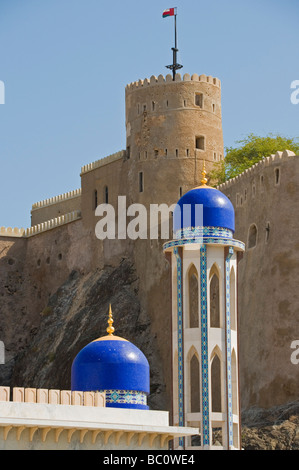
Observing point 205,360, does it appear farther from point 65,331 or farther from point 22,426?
point 65,331

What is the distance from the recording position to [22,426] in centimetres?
3553

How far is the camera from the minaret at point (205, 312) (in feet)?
140

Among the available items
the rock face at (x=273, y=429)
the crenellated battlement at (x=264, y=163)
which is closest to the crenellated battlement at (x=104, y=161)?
the crenellated battlement at (x=264, y=163)

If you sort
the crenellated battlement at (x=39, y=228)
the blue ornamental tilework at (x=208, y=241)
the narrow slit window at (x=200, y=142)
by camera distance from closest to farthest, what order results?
the blue ornamental tilework at (x=208, y=241) < the narrow slit window at (x=200, y=142) < the crenellated battlement at (x=39, y=228)

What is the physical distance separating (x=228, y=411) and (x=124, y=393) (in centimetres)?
436

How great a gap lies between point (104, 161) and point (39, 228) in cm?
874

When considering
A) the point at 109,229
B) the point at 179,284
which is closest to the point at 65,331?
the point at 109,229

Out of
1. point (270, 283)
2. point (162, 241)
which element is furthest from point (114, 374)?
point (162, 241)

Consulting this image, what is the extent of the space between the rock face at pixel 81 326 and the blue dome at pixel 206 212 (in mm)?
19184

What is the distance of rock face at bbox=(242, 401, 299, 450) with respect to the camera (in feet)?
170

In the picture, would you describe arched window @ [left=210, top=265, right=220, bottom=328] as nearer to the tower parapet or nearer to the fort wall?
the fort wall

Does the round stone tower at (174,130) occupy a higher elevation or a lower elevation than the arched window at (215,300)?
higher

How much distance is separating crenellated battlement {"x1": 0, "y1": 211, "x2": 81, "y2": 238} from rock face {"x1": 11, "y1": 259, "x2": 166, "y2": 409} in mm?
3353

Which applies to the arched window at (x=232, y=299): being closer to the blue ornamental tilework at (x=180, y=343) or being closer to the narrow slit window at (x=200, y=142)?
the blue ornamental tilework at (x=180, y=343)
